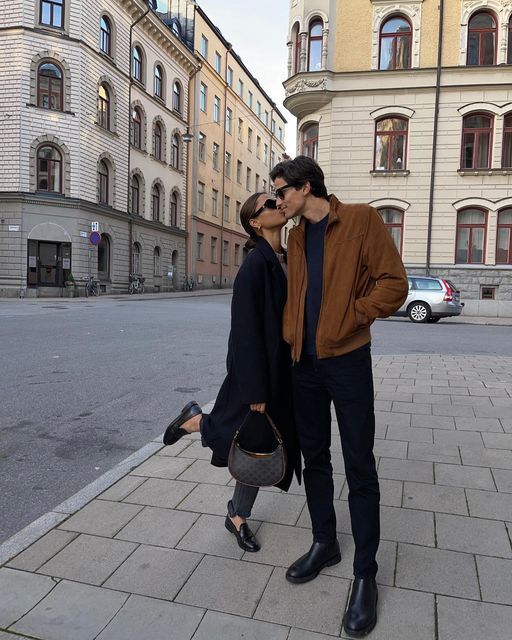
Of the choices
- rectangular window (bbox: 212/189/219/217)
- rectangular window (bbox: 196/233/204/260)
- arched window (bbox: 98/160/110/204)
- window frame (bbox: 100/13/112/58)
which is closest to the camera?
window frame (bbox: 100/13/112/58)

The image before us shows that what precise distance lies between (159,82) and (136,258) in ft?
37.5

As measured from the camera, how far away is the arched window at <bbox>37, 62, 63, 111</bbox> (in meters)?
26.9

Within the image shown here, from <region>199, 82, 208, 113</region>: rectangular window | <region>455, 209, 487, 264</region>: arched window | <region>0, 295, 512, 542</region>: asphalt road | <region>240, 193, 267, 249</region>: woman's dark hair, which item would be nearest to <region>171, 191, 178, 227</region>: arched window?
<region>199, 82, 208, 113</region>: rectangular window

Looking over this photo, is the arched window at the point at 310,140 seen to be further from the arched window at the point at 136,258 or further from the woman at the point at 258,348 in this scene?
the woman at the point at 258,348

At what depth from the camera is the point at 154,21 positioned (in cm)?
3275

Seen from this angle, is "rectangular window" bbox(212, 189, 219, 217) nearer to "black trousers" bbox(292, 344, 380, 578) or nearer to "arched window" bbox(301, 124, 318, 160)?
"arched window" bbox(301, 124, 318, 160)

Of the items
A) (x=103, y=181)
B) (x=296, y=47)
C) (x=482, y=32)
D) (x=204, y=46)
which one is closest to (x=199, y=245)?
(x=103, y=181)

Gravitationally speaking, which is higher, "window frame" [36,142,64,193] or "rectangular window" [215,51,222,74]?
"rectangular window" [215,51,222,74]

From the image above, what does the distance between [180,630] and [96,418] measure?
3.35 m

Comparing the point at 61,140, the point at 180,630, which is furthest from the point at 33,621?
the point at 61,140

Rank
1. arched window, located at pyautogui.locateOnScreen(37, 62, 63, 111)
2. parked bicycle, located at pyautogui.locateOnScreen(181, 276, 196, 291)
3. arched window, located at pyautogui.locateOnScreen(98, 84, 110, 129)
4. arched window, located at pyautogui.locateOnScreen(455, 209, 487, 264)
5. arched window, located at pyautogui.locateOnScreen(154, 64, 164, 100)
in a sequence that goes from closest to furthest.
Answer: arched window, located at pyautogui.locateOnScreen(455, 209, 487, 264) < arched window, located at pyautogui.locateOnScreen(37, 62, 63, 111) < arched window, located at pyautogui.locateOnScreen(98, 84, 110, 129) < arched window, located at pyautogui.locateOnScreen(154, 64, 164, 100) < parked bicycle, located at pyautogui.locateOnScreen(181, 276, 196, 291)

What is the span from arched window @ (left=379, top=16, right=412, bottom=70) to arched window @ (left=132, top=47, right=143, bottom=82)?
1527 centimetres

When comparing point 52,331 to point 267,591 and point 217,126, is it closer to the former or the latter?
point 267,591

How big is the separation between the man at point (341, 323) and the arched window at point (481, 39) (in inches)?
945
